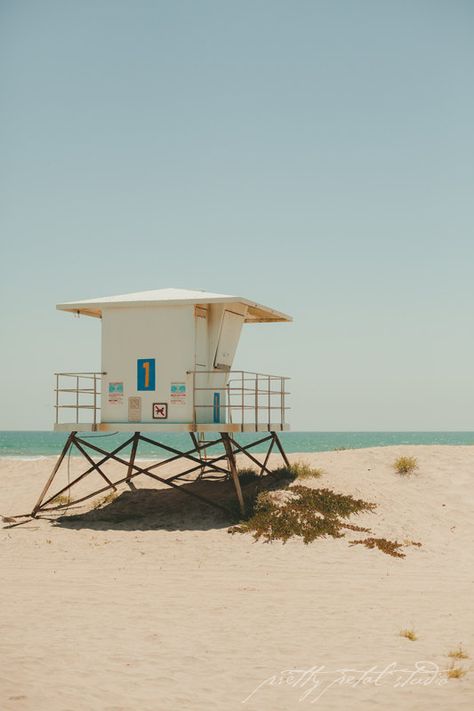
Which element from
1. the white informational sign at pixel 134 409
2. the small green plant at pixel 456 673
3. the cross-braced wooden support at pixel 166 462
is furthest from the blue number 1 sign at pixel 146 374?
the small green plant at pixel 456 673

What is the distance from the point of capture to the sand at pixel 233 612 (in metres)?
9.16

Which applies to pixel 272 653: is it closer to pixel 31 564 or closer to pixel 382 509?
pixel 31 564

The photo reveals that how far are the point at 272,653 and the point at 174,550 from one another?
763cm

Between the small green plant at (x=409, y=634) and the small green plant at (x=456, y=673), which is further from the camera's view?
the small green plant at (x=409, y=634)

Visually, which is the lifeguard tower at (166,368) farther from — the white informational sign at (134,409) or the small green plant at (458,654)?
the small green plant at (458,654)

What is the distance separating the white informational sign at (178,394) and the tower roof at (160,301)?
2169 mm

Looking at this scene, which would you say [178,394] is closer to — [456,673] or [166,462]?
[166,462]

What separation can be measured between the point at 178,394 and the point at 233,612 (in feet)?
28.4

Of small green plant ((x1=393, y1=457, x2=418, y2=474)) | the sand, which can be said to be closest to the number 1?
the sand

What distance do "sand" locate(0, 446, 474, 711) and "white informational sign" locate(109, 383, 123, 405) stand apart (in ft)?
10.4

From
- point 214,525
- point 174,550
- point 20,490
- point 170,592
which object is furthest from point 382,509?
point 20,490

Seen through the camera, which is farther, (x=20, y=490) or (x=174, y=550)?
(x=20, y=490)

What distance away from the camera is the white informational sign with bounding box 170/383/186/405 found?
68.6 ft

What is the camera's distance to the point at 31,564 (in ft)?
55.4
